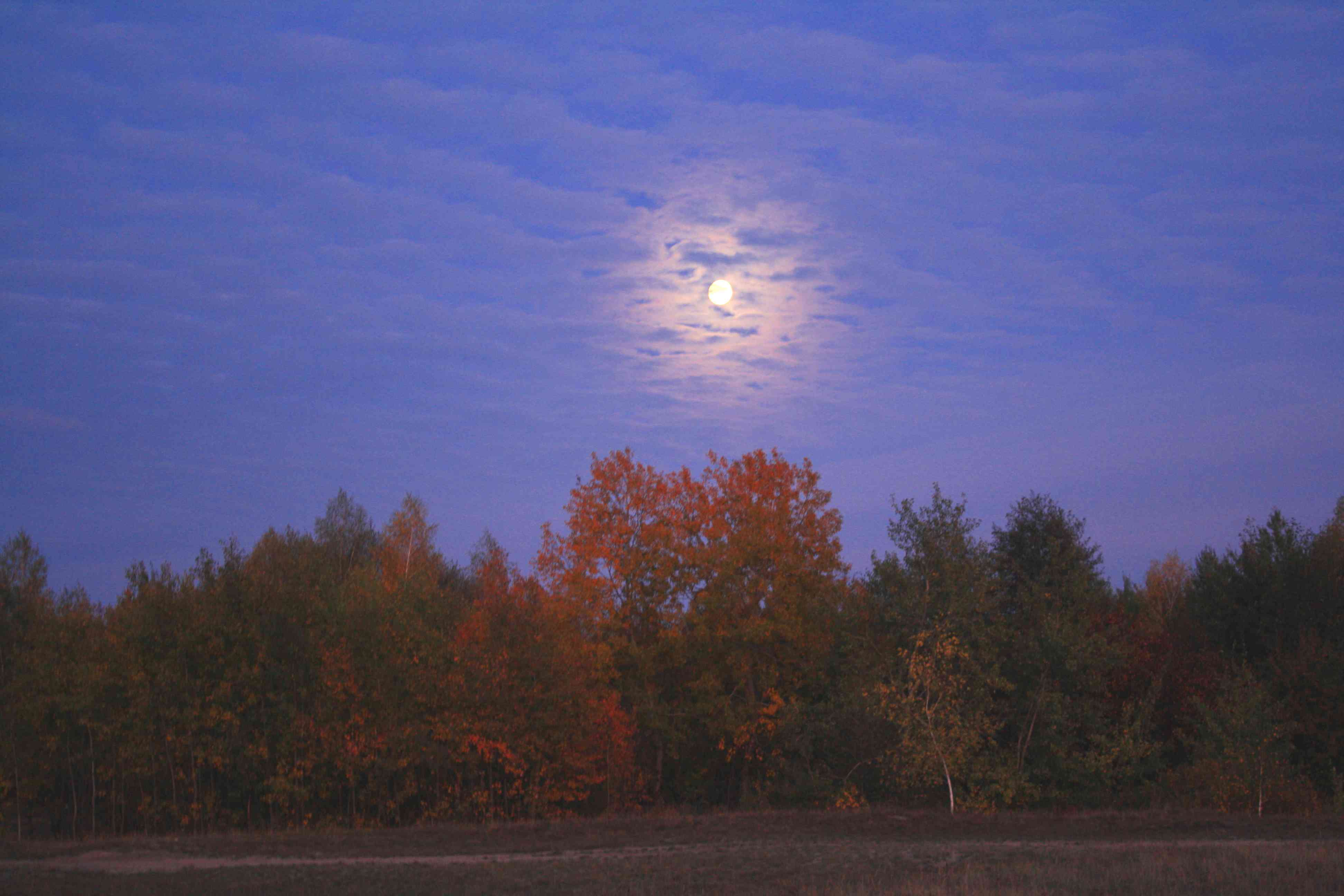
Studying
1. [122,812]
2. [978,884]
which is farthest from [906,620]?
[122,812]

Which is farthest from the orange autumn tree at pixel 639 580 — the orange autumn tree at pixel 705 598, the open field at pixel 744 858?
the open field at pixel 744 858

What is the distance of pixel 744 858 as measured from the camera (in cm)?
1862

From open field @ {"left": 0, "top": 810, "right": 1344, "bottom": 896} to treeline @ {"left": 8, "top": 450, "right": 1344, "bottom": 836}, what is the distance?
520 centimetres

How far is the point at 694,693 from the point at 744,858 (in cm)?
2028

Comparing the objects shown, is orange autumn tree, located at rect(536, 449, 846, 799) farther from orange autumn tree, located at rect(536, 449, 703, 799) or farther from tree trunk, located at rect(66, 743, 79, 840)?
tree trunk, located at rect(66, 743, 79, 840)

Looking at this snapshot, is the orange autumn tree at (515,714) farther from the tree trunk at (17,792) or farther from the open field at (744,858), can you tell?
the tree trunk at (17,792)

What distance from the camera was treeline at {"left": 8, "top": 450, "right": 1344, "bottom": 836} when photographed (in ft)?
96.6

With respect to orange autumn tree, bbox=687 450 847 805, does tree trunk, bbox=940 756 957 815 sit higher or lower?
lower

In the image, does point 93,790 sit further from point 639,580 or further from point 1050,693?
point 1050,693

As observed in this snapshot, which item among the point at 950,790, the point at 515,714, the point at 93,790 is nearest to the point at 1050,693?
the point at 950,790

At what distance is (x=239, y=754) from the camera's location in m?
29.9

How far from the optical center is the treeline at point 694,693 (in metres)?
29.5

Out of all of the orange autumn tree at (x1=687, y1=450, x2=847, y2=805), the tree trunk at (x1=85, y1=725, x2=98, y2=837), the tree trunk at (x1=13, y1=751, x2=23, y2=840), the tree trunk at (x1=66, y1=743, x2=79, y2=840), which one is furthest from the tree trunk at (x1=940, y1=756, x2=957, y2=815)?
the tree trunk at (x1=13, y1=751, x2=23, y2=840)

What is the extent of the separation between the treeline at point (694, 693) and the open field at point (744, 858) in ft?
17.1
